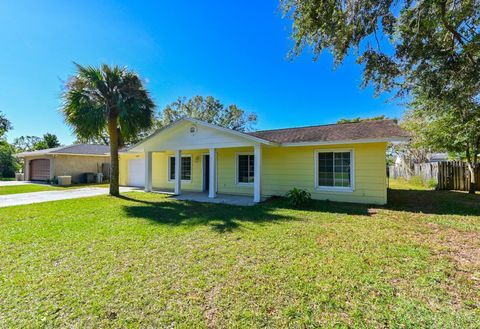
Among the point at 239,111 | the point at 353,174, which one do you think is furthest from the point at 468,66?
the point at 239,111

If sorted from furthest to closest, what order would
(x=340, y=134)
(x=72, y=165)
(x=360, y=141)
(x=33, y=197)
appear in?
1. (x=72, y=165)
2. (x=33, y=197)
3. (x=340, y=134)
4. (x=360, y=141)

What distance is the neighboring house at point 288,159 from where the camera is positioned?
862 centimetres

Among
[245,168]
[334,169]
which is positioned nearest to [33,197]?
[245,168]

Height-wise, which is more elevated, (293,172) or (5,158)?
(5,158)

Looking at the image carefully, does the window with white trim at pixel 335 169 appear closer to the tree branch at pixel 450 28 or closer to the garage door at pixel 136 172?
the tree branch at pixel 450 28

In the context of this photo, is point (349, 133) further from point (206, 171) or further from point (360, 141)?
point (206, 171)

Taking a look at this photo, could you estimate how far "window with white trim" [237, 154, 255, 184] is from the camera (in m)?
11.2

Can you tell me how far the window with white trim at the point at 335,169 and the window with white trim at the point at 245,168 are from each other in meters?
3.15

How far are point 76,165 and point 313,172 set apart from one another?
2036 cm

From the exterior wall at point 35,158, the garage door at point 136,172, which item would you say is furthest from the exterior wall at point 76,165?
the garage door at point 136,172

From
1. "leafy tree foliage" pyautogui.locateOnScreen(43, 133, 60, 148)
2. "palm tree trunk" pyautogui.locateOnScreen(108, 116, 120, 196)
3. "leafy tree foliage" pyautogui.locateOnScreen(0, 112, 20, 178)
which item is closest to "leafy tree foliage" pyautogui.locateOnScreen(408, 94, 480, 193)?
"palm tree trunk" pyautogui.locateOnScreen(108, 116, 120, 196)

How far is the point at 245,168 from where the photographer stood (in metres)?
11.4

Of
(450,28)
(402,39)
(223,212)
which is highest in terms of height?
(402,39)

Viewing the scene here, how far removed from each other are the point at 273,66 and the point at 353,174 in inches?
374
